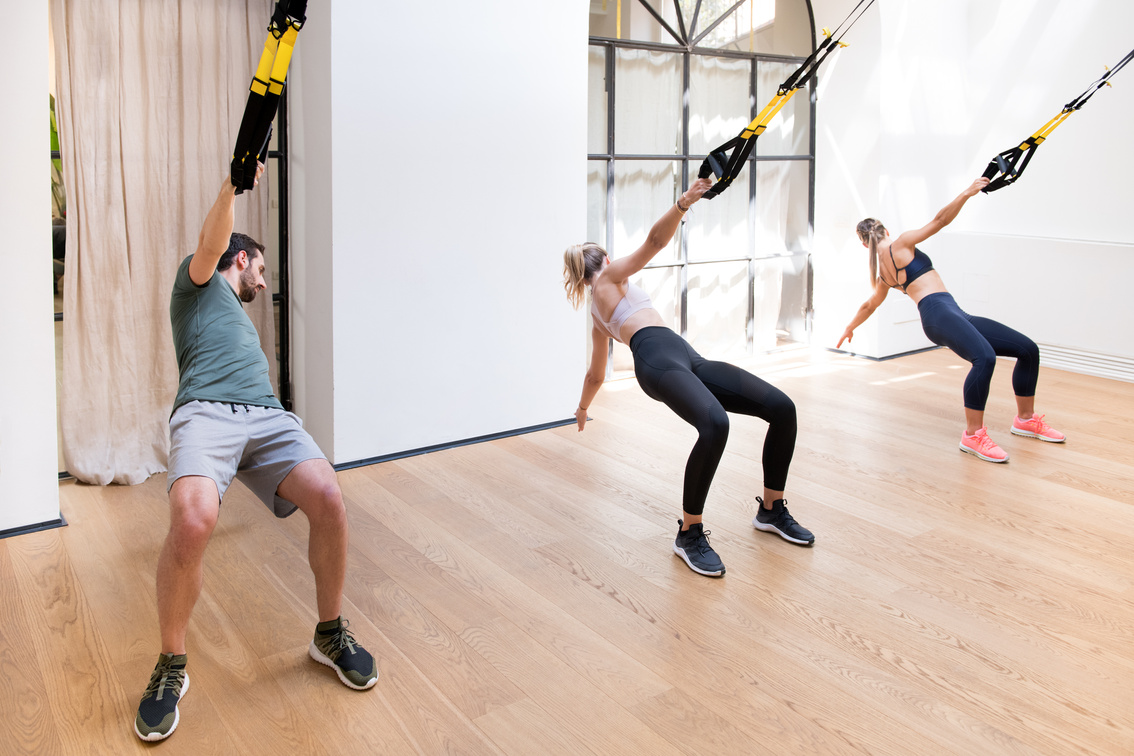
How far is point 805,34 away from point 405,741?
5.90 metres

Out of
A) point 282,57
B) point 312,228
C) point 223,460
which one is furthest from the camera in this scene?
point 312,228

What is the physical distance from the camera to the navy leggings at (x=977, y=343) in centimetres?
452

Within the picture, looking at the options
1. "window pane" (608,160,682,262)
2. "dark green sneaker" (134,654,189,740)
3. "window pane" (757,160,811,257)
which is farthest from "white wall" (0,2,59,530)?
"window pane" (757,160,811,257)

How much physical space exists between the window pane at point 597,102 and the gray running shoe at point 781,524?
112 inches

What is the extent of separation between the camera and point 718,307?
6.55m

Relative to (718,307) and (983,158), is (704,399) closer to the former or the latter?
(718,307)

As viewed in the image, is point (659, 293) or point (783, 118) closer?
point (659, 293)

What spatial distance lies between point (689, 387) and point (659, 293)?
3.04 meters

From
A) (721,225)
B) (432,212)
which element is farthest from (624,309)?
(721,225)

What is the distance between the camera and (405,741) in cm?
226

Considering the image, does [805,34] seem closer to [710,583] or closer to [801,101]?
[801,101]

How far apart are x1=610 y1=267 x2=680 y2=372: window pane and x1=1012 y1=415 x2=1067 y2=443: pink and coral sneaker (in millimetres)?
2263

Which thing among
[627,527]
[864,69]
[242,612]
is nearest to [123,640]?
[242,612]

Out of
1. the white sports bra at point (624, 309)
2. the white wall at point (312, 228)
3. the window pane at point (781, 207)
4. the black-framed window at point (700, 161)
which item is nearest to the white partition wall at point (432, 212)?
the white wall at point (312, 228)
